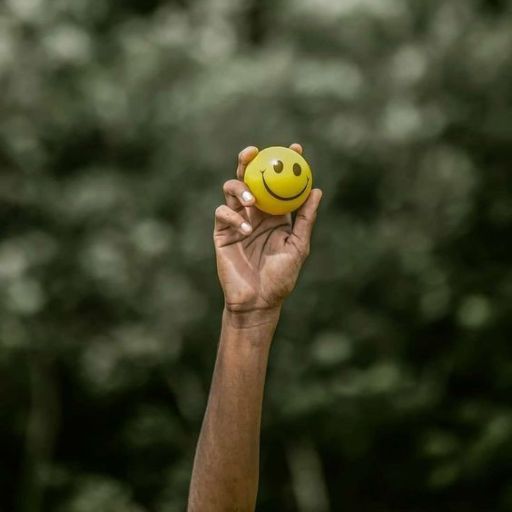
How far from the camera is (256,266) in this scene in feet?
7.80

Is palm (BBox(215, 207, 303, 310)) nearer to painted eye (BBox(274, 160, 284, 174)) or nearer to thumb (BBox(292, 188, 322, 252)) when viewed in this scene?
thumb (BBox(292, 188, 322, 252))

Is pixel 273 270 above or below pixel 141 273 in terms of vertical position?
below

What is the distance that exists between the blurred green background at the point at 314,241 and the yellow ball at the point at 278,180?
21.5ft

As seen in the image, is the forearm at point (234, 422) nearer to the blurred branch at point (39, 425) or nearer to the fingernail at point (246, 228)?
the fingernail at point (246, 228)

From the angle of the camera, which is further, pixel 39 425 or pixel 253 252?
pixel 39 425

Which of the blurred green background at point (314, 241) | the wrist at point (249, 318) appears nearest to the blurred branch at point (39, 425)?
the blurred green background at point (314, 241)

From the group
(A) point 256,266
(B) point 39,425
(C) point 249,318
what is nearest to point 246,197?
(A) point 256,266

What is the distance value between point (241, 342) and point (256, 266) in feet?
0.67

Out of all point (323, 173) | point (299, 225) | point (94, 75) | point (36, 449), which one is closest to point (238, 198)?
point (299, 225)

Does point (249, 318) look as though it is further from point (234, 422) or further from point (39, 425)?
point (39, 425)

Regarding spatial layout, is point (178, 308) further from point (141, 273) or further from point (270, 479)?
point (270, 479)

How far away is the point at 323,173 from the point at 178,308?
1.97 meters

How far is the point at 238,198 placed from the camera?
2.38 meters

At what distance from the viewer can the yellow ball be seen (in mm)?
2432
